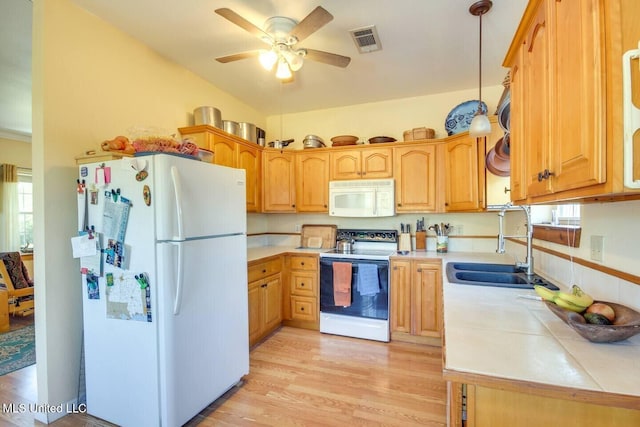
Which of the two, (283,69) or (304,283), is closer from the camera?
(283,69)

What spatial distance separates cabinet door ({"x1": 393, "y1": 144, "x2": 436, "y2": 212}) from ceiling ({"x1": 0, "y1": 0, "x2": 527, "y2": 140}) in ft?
2.35

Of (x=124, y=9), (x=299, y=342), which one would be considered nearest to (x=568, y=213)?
(x=299, y=342)

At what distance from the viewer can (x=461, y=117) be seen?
3.14 meters

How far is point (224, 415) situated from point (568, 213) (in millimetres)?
2500

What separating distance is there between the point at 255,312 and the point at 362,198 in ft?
5.51

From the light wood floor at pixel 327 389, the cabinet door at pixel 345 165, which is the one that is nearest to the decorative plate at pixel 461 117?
the cabinet door at pixel 345 165

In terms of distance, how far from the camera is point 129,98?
2.35 metres

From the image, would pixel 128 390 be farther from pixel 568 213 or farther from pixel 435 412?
pixel 568 213

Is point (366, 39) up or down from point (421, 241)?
up

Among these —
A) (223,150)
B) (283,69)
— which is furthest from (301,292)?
(283,69)

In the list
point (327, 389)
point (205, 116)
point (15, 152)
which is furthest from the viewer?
point (15, 152)

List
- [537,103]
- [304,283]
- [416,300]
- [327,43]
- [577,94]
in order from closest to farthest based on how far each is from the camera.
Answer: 1. [577,94]
2. [537,103]
3. [327,43]
4. [416,300]
5. [304,283]

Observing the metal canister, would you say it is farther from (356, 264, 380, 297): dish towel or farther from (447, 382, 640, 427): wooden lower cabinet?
(447, 382, 640, 427): wooden lower cabinet

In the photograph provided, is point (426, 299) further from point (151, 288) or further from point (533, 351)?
point (151, 288)
